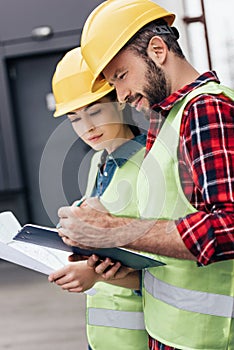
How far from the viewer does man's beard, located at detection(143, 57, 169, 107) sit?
2.00 meters

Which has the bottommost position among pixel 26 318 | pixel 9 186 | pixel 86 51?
pixel 26 318

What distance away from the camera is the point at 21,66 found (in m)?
11.1

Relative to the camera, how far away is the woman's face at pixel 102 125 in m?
2.70

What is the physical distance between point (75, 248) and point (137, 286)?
41 cm

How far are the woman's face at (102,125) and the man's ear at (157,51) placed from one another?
69cm

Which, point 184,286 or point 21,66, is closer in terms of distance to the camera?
point 184,286

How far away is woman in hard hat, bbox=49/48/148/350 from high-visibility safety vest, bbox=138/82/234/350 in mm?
472

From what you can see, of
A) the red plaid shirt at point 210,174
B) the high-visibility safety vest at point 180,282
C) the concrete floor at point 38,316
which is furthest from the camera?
the concrete floor at point 38,316

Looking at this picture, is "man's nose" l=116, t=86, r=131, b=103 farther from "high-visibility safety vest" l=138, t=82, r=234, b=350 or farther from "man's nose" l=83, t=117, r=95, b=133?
"man's nose" l=83, t=117, r=95, b=133

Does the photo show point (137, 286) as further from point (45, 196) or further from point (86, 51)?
point (86, 51)

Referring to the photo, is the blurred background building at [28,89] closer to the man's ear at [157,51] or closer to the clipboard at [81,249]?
the clipboard at [81,249]

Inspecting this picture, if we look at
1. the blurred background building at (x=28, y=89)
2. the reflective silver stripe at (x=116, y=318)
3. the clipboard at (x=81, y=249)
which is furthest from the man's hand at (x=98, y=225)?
the blurred background building at (x=28, y=89)

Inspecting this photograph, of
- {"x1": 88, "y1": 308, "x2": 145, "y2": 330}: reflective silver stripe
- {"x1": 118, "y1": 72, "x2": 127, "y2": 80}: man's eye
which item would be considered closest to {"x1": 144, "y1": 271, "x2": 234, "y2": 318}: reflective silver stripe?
{"x1": 118, "y1": 72, "x2": 127, "y2": 80}: man's eye

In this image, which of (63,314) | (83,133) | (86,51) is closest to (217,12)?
(63,314)
